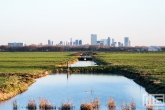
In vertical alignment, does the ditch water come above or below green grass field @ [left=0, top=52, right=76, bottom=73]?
below

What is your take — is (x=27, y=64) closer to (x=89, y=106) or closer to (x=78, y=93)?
(x=78, y=93)

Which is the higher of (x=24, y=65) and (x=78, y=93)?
(x=24, y=65)

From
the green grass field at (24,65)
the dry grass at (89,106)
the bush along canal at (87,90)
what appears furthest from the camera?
the green grass field at (24,65)

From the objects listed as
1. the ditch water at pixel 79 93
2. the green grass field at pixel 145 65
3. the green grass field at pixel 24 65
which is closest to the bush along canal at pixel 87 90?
the ditch water at pixel 79 93

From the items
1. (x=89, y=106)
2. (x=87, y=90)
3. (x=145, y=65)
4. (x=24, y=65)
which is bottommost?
(x=87, y=90)

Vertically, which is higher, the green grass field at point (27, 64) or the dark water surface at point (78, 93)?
the green grass field at point (27, 64)

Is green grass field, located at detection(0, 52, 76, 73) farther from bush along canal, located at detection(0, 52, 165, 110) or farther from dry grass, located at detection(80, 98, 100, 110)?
dry grass, located at detection(80, 98, 100, 110)

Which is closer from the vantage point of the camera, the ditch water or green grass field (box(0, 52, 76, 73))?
the ditch water

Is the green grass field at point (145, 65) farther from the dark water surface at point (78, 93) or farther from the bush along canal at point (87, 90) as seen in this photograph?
the dark water surface at point (78, 93)

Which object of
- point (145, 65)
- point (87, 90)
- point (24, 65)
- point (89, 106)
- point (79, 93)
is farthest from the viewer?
point (24, 65)

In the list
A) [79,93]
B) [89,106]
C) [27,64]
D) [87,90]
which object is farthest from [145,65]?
[89,106]

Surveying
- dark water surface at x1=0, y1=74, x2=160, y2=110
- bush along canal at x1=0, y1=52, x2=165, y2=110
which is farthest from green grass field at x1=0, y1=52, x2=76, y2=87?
dark water surface at x1=0, y1=74, x2=160, y2=110

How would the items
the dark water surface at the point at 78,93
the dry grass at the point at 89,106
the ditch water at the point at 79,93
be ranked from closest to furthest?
the dry grass at the point at 89,106 < the ditch water at the point at 79,93 < the dark water surface at the point at 78,93

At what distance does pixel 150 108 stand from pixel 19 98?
35.3ft
